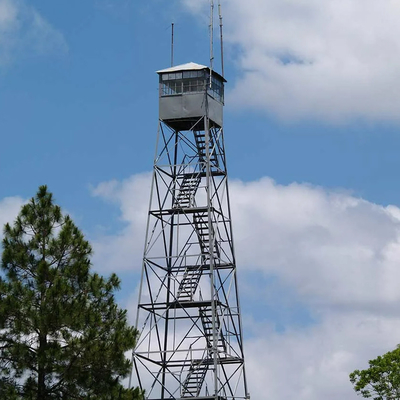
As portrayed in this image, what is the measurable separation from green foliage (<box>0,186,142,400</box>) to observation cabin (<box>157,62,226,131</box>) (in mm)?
12239

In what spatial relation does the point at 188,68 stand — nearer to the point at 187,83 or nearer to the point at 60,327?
the point at 187,83

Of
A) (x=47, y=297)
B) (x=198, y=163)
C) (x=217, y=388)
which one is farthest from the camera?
(x=198, y=163)

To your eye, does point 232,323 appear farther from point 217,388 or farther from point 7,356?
point 7,356

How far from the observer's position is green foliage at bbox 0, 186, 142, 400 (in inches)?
1535

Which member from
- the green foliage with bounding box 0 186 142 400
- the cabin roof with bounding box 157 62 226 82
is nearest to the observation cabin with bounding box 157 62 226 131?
the cabin roof with bounding box 157 62 226 82

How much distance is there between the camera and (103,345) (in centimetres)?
3941

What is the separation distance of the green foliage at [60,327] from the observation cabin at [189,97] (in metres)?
12.2

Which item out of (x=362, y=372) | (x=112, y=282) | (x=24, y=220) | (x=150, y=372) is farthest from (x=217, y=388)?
(x=362, y=372)

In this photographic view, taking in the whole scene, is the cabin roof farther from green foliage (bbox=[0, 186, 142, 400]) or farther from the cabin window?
green foliage (bbox=[0, 186, 142, 400])

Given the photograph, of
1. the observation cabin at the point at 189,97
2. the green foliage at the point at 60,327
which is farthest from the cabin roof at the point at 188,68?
the green foliage at the point at 60,327

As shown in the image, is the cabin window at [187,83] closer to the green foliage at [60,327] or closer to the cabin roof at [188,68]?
the cabin roof at [188,68]

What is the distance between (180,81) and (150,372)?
1316 centimetres

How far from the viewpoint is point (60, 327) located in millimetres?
39375

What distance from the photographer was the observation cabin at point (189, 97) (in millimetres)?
51625
